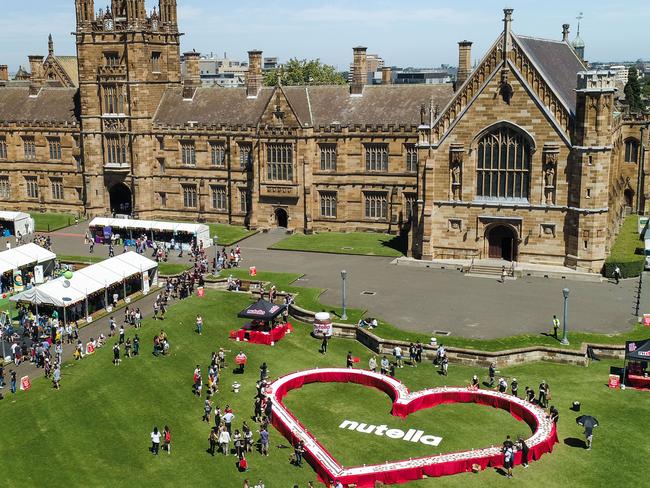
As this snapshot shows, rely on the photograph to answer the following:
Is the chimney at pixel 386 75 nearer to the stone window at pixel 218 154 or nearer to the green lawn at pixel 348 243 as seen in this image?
the stone window at pixel 218 154

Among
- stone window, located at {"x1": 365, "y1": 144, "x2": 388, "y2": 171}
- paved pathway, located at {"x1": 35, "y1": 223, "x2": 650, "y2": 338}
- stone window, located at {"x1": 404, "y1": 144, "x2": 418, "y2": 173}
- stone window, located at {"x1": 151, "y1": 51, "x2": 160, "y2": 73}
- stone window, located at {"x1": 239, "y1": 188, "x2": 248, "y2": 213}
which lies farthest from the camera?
stone window, located at {"x1": 151, "y1": 51, "x2": 160, "y2": 73}

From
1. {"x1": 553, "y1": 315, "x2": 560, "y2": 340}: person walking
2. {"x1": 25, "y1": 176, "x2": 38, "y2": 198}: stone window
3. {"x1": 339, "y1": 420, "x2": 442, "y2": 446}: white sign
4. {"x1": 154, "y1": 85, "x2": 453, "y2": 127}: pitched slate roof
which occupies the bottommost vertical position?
{"x1": 339, "y1": 420, "x2": 442, "y2": 446}: white sign

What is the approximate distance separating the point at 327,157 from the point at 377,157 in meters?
5.24

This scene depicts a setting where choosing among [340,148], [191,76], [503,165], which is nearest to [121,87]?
[191,76]

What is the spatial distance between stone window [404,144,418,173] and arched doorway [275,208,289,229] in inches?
542

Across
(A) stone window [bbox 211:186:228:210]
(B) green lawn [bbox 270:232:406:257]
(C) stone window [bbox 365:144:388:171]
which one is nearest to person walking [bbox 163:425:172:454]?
(B) green lawn [bbox 270:232:406:257]

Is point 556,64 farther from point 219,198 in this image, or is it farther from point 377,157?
point 219,198

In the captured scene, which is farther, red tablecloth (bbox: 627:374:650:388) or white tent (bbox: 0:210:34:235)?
white tent (bbox: 0:210:34:235)

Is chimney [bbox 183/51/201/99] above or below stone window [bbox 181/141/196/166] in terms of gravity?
above

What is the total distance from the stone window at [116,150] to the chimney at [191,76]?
350 inches

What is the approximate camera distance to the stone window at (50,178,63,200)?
305ft

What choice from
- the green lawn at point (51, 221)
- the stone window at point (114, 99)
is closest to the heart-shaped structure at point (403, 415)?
the green lawn at point (51, 221)

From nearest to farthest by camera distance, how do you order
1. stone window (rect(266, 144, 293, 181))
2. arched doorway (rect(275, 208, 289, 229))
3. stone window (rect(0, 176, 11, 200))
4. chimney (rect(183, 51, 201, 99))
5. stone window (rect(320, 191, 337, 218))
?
stone window (rect(266, 144, 293, 181)) → stone window (rect(320, 191, 337, 218)) → arched doorway (rect(275, 208, 289, 229)) → chimney (rect(183, 51, 201, 99)) → stone window (rect(0, 176, 11, 200))

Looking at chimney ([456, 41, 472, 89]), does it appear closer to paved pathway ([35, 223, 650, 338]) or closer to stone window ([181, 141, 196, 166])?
paved pathway ([35, 223, 650, 338])
